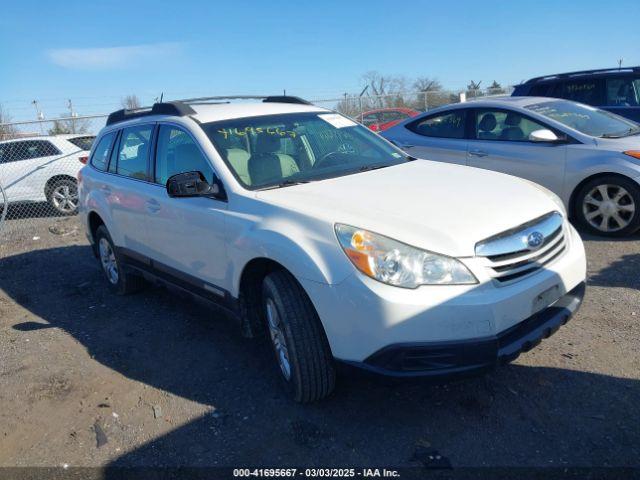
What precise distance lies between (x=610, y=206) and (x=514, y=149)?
125 centimetres

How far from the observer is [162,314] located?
5.12 metres

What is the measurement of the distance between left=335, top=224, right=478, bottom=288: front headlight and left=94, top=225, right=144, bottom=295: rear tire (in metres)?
3.26

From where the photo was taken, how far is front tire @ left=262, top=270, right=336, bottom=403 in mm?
3016

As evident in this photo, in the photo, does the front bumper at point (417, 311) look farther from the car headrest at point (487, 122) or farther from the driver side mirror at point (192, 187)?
the car headrest at point (487, 122)

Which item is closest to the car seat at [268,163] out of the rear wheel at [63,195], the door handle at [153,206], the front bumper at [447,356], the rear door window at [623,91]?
the door handle at [153,206]

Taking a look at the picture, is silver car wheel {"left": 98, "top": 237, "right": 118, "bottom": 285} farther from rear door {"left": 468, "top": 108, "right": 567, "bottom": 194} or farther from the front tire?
rear door {"left": 468, "top": 108, "right": 567, "bottom": 194}

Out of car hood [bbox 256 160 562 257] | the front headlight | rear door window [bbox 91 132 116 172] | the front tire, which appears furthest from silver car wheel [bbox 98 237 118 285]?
the front headlight

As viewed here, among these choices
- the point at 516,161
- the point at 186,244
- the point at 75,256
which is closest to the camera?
the point at 186,244

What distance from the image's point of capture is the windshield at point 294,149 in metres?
3.73

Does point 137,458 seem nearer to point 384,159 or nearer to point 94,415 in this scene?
point 94,415

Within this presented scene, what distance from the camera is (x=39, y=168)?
10594mm

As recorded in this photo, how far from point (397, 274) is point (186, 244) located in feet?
6.23

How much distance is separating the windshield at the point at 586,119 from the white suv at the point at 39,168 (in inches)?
329

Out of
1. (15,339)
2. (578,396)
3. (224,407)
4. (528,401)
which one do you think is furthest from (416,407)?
(15,339)
